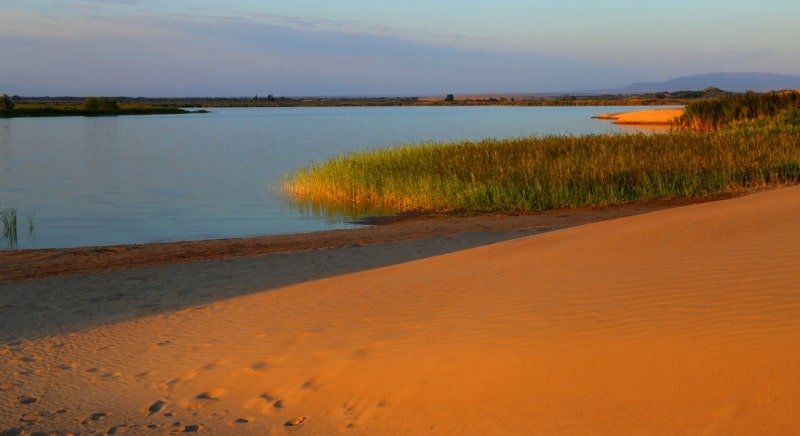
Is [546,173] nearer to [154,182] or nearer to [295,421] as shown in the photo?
[154,182]

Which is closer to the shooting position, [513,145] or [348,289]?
[348,289]

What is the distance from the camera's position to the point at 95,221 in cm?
2136

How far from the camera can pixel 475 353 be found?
688 cm

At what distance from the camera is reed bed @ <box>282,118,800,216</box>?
68.7ft

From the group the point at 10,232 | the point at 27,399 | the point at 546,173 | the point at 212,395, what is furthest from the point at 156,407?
the point at 546,173

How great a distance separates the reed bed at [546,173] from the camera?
2095 centimetres

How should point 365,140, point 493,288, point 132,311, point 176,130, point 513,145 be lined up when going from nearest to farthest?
point 493,288
point 132,311
point 513,145
point 365,140
point 176,130

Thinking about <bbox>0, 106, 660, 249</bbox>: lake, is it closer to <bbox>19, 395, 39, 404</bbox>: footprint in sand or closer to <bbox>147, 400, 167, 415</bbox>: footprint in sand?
<bbox>19, 395, 39, 404</bbox>: footprint in sand

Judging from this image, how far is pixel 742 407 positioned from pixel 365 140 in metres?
47.8

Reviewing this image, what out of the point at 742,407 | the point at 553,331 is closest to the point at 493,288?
the point at 553,331

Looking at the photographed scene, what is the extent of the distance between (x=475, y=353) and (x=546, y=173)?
54.2ft

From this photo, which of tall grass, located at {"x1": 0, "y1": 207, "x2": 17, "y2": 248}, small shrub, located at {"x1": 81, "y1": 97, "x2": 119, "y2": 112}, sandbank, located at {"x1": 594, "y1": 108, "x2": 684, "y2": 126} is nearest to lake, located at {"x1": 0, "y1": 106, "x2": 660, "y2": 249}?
tall grass, located at {"x1": 0, "y1": 207, "x2": 17, "y2": 248}

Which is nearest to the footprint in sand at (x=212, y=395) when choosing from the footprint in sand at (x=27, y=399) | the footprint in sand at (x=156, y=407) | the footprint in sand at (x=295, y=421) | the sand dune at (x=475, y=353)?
the sand dune at (x=475, y=353)

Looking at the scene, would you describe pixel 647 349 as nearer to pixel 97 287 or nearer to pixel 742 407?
pixel 742 407
